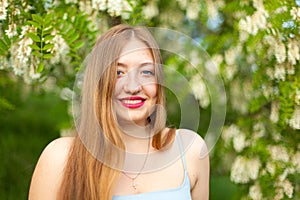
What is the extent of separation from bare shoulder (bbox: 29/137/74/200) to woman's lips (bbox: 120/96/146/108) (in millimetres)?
218

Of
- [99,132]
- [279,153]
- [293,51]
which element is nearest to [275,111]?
[279,153]

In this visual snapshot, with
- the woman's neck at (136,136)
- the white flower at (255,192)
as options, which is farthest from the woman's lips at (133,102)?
the white flower at (255,192)

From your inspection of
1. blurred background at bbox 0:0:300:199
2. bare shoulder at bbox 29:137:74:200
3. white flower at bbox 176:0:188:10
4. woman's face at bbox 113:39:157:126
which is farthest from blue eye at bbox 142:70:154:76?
white flower at bbox 176:0:188:10

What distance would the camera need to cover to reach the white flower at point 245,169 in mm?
2576

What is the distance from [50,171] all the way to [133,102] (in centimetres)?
31

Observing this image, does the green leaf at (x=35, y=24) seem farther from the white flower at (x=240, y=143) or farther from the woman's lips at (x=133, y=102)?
the white flower at (x=240, y=143)

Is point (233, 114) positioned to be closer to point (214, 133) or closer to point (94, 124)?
point (214, 133)

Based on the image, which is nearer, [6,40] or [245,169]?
[6,40]

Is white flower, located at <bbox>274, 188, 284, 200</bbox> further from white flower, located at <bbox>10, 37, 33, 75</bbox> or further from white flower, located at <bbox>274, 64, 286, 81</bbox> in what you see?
white flower, located at <bbox>10, 37, 33, 75</bbox>

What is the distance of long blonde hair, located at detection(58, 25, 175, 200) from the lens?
1.62 m

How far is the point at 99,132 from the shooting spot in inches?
64.7

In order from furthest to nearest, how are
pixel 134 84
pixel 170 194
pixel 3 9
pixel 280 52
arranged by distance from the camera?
pixel 280 52, pixel 3 9, pixel 170 194, pixel 134 84

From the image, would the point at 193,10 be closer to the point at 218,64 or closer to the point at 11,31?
the point at 218,64

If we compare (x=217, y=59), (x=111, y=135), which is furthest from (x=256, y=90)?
(x=111, y=135)
